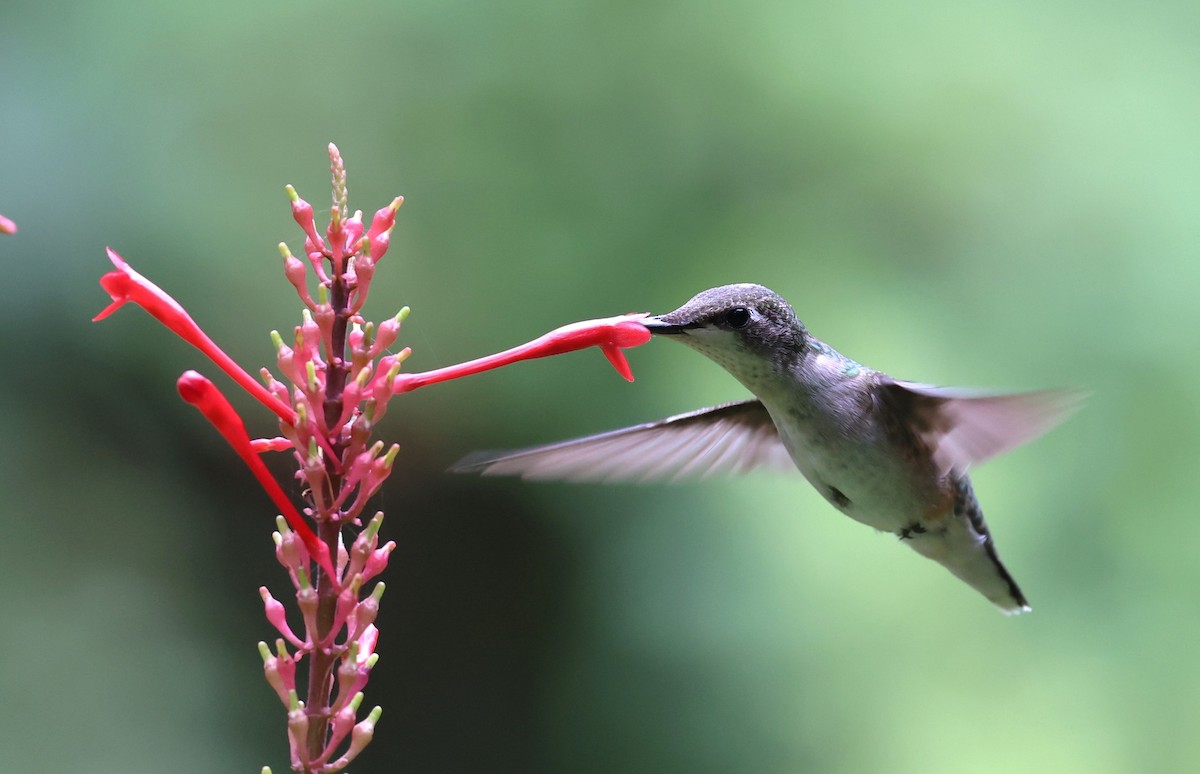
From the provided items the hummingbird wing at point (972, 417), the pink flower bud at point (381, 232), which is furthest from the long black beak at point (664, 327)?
the pink flower bud at point (381, 232)

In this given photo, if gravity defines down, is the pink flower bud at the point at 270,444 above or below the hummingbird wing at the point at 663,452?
above

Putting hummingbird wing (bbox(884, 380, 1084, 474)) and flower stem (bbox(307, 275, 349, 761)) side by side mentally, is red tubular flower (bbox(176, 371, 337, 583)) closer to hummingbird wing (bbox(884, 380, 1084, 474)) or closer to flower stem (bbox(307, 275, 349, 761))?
flower stem (bbox(307, 275, 349, 761))

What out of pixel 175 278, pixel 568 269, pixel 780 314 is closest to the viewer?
pixel 780 314

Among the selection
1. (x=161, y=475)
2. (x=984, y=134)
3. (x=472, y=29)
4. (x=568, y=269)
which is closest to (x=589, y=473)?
(x=568, y=269)

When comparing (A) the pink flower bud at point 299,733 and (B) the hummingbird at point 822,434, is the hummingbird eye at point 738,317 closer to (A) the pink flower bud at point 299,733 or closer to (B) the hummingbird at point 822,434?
(B) the hummingbird at point 822,434

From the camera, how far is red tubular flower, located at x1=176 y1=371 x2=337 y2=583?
1.38 m

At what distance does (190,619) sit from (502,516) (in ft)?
3.32

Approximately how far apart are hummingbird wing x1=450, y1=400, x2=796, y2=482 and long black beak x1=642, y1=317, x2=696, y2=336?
25 centimetres

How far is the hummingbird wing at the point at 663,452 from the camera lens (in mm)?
2148

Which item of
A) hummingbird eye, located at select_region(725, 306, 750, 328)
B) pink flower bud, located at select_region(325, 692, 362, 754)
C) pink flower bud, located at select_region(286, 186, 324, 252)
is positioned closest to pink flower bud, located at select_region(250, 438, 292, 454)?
pink flower bud, located at select_region(286, 186, 324, 252)

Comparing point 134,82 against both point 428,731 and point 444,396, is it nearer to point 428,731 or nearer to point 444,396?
point 444,396

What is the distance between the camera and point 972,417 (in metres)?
2.17

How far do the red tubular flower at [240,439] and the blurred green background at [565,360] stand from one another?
6.34ft

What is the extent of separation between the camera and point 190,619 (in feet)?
11.1
